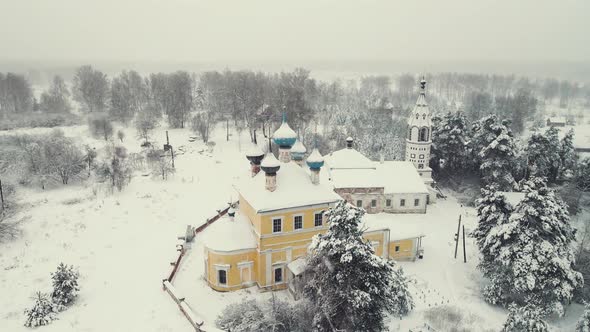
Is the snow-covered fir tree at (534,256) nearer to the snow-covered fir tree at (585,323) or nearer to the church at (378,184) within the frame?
the snow-covered fir tree at (585,323)

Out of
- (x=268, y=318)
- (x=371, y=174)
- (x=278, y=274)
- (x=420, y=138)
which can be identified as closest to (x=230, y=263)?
(x=278, y=274)

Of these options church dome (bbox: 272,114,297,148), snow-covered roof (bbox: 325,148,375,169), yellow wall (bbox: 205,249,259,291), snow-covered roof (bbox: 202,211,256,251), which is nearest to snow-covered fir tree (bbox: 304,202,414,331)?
yellow wall (bbox: 205,249,259,291)

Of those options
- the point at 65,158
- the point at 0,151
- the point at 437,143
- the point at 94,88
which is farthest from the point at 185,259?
the point at 94,88

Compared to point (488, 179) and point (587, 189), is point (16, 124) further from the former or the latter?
point (587, 189)

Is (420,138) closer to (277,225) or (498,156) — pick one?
(498,156)

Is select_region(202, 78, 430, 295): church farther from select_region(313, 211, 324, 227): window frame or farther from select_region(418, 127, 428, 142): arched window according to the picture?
select_region(418, 127, 428, 142): arched window
